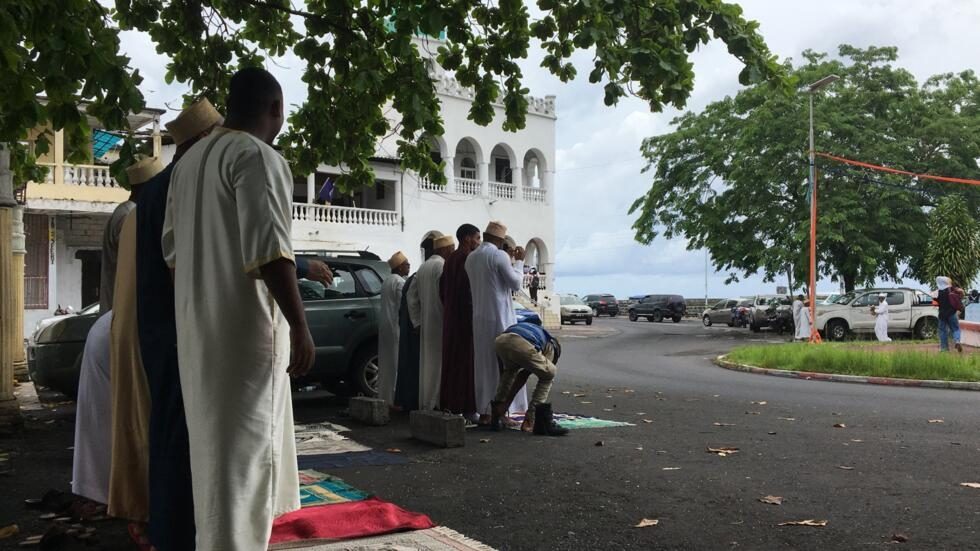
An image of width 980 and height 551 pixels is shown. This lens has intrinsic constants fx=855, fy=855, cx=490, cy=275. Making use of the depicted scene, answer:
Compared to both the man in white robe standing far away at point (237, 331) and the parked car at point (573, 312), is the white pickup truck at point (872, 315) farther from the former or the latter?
the man in white robe standing far away at point (237, 331)

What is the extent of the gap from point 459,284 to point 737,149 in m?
27.0

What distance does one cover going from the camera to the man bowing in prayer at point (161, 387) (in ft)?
10.7

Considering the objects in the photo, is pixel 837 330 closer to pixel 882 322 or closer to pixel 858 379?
pixel 882 322

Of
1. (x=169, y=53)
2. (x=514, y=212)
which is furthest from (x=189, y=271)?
(x=514, y=212)

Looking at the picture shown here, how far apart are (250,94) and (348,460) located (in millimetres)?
3951

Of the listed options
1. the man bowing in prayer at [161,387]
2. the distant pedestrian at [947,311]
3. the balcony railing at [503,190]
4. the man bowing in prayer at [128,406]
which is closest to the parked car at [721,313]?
the balcony railing at [503,190]

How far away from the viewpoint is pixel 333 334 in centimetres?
1032

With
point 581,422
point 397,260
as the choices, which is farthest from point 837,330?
point 397,260

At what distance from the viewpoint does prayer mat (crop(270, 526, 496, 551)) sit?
4.15m

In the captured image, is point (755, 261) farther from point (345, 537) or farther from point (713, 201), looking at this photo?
point (345, 537)

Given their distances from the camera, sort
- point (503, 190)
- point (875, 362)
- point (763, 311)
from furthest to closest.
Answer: point (503, 190), point (763, 311), point (875, 362)

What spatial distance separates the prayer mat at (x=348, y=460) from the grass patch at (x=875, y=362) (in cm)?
1147

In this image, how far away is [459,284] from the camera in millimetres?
8727

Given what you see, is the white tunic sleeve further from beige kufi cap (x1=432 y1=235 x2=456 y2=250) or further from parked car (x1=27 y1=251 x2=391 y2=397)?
parked car (x1=27 y1=251 x2=391 y2=397)
